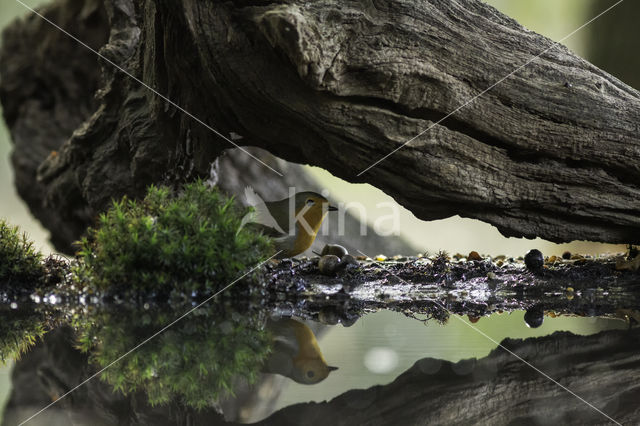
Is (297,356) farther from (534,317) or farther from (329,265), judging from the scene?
(329,265)

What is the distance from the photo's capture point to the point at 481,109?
388cm


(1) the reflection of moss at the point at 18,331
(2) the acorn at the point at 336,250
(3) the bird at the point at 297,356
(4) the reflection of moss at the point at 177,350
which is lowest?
(1) the reflection of moss at the point at 18,331

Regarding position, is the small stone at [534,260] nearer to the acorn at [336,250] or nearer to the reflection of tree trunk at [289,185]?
the acorn at [336,250]

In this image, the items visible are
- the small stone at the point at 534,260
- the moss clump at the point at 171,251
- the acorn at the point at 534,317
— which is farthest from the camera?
the small stone at the point at 534,260

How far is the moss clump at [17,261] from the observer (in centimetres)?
376

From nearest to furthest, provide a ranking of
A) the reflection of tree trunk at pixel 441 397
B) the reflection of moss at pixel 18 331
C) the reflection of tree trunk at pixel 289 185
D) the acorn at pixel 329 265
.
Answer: the reflection of tree trunk at pixel 441 397
the reflection of moss at pixel 18 331
the acorn at pixel 329 265
the reflection of tree trunk at pixel 289 185

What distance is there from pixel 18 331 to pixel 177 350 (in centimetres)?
94

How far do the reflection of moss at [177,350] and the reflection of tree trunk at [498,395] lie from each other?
1.12 ft

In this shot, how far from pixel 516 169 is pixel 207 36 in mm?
2174

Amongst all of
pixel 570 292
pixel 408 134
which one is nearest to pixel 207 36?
pixel 408 134

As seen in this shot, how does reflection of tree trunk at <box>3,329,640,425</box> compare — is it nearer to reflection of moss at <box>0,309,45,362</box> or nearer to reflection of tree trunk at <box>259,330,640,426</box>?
reflection of tree trunk at <box>259,330,640,426</box>

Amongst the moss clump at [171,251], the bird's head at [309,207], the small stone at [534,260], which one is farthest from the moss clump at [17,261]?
the small stone at [534,260]

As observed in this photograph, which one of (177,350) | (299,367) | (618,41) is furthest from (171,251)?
(618,41)

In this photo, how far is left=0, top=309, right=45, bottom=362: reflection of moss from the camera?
7.65 ft
